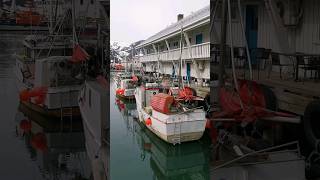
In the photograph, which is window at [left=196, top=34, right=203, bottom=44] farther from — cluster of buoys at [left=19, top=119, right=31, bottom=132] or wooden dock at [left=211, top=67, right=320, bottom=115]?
cluster of buoys at [left=19, top=119, right=31, bottom=132]

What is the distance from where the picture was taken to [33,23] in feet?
4.92

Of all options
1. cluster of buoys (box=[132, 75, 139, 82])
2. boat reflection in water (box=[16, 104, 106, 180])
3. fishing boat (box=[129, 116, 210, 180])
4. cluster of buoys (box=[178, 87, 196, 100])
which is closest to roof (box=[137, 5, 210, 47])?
cluster of buoys (box=[132, 75, 139, 82])

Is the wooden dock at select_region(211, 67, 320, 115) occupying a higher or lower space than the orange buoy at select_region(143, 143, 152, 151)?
higher

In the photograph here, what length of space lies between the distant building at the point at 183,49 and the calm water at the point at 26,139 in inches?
16.6

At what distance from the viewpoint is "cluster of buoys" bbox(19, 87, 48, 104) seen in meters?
1.49

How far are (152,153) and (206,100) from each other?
0.35 meters

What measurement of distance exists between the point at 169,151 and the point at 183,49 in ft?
1.44

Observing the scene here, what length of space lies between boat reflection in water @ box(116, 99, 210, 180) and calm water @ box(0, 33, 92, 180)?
234 millimetres

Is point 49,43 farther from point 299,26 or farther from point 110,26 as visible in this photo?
point 299,26

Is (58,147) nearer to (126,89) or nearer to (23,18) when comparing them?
(126,89)

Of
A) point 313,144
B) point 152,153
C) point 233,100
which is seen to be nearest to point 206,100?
point 233,100

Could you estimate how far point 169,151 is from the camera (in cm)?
157

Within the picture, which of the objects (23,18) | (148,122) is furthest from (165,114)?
(23,18)

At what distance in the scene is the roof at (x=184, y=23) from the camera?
5.01 feet
